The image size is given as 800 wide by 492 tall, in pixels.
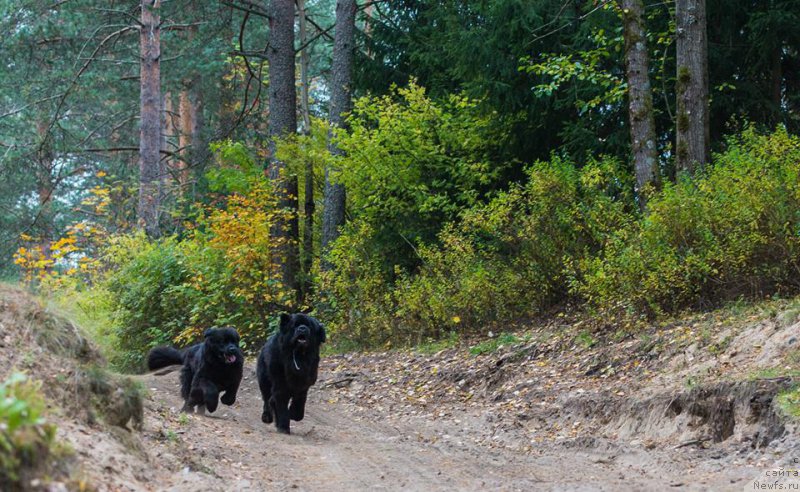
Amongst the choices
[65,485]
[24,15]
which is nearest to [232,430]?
[65,485]

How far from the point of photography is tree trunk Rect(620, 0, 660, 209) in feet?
53.5

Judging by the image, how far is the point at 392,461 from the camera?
9844 millimetres

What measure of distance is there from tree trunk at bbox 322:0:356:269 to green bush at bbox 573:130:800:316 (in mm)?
10269

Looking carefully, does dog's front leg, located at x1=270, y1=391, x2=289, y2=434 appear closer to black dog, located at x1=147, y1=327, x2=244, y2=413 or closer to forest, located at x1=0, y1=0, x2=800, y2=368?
black dog, located at x1=147, y1=327, x2=244, y2=413

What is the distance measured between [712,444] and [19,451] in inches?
285

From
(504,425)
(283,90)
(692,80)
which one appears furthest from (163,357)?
(283,90)

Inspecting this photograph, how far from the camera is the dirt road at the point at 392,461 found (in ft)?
27.0

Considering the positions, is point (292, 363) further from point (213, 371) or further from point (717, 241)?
point (717, 241)

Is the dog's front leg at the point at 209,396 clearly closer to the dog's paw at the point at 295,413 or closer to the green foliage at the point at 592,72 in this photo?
the dog's paw at the point at 295,413

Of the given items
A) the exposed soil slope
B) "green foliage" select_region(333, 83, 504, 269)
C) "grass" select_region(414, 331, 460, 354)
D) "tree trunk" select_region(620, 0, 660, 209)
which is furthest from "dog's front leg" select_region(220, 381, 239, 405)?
"green foliage" select_region(333, 83, 504, 269)

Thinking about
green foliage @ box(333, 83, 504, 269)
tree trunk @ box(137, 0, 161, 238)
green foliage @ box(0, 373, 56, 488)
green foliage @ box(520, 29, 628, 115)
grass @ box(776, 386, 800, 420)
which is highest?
tree trunk @ box(137, 0, 161, 238)

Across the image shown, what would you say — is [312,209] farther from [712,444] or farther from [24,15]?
[712,444]

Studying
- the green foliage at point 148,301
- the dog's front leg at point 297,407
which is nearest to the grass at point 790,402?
the dog's front leg at point 297,407

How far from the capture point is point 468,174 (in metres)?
20.8
